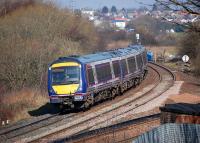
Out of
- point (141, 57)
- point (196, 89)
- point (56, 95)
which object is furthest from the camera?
point (141, 57)

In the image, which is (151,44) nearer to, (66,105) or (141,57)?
(141,57)

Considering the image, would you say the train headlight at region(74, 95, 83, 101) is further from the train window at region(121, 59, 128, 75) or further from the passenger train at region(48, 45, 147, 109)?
the train window at region(121, 59, 128, 75)

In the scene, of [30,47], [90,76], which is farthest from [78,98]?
[30,47]

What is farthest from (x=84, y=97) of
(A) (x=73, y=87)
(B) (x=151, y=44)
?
(B) (x=151, y=44)

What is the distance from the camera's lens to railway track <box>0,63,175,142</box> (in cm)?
1803

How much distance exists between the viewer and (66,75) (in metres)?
23.9

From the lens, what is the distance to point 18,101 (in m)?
28.2

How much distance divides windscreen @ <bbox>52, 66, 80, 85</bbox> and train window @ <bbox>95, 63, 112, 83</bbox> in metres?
1.74

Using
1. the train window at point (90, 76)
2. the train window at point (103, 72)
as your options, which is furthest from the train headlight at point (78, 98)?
the train window at point (103, 72)

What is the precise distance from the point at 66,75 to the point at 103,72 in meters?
2.88

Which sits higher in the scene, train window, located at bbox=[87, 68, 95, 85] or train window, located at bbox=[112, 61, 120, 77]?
train window, located at bbox=[87, 68, 95, 85]

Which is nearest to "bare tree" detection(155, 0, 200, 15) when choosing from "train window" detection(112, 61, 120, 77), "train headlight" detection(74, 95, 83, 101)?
"train headlight" detection(74, 95, 83, 101)

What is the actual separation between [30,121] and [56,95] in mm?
2142

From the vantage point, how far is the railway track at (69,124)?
18.0 meters
